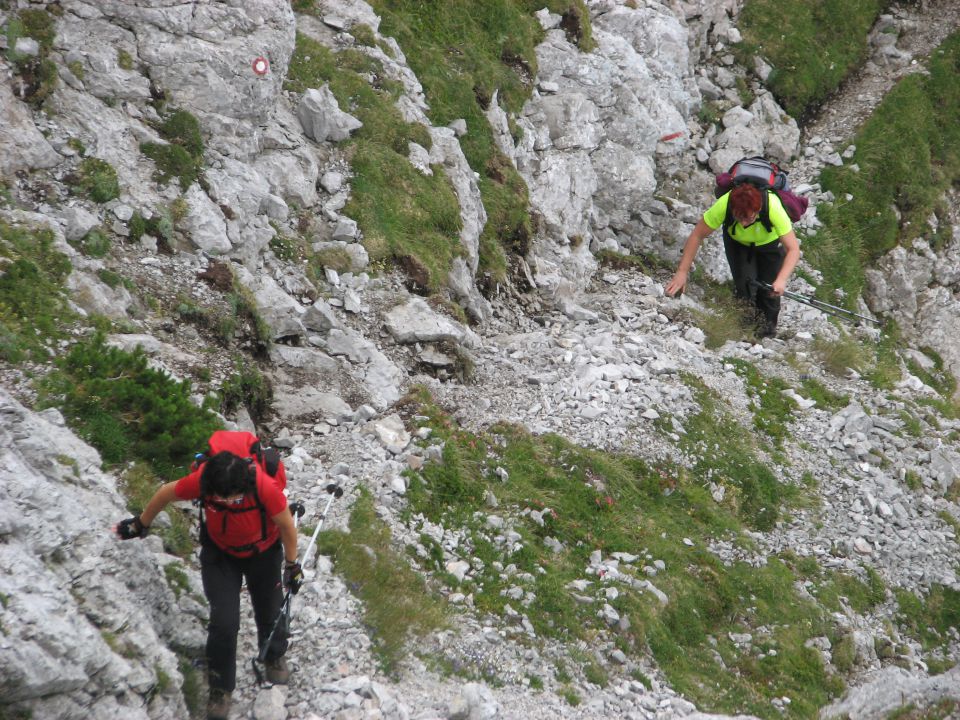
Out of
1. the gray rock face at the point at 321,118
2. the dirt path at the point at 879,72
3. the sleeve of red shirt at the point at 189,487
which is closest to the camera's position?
the sleeve of red shirt at the point at 189,487

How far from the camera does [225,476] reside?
6078mm

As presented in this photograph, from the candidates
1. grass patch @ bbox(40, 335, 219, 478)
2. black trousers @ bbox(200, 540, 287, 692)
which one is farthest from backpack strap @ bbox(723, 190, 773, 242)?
black trousers @ bbox(200, 540, 287, 692)

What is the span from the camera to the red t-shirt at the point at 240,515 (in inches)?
250

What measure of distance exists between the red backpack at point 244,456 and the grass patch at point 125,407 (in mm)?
2598

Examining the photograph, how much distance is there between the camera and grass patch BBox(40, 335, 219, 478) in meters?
8.65

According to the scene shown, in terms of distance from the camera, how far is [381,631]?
27.6 ft

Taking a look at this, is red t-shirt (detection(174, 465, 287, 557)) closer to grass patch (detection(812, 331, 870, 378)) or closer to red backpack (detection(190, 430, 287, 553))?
red backpack (detection(190, 430, 287, 553))

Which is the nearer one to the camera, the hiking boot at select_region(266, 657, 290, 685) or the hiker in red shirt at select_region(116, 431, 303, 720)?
the hiker in red shirt at select_region(116, 431, 303, 720)

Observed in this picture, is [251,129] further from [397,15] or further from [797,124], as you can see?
[797,124]

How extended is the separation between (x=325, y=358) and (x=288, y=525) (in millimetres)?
6248

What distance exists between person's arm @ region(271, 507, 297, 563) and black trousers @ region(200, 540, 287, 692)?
15 cm

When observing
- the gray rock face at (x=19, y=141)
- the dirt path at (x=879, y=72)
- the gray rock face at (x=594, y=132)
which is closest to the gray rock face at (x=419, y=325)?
the gray rock face at (x=594, y=132)

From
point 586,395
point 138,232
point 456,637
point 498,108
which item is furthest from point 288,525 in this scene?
point 498,108

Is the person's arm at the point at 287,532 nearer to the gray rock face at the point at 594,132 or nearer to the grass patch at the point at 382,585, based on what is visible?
the grass patch at the point at 382,585
